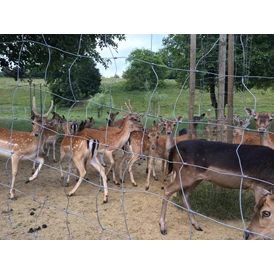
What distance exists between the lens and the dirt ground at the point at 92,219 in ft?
12.6

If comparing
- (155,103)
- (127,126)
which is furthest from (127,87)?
(127,126)

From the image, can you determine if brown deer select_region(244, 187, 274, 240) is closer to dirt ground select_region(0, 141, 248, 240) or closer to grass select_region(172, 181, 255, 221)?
dirt ground select_region(0, 141, 248, 240)

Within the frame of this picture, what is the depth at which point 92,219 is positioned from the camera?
4.34m

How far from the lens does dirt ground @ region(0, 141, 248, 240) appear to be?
385cm

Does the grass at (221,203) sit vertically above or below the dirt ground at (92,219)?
above

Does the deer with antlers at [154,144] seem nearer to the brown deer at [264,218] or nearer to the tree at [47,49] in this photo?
the tree at [47,49]

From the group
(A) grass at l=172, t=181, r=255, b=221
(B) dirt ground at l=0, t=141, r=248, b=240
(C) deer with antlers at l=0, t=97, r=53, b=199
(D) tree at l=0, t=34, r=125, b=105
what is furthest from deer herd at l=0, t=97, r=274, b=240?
(D) tree at l=0, t=34, r=125, b=105

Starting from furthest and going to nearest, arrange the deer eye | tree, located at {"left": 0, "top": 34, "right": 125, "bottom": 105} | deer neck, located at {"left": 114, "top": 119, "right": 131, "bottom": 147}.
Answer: tree, located at {"left": 0, "top": 34, "right": 125, "bottom": 105} < deer neck, located at {"left": 114, "top": 119, "right": 131, "bottom": 147} < the deer eye

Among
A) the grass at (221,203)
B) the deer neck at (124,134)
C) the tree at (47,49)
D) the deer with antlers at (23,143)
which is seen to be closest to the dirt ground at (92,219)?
the grass at (221,203)

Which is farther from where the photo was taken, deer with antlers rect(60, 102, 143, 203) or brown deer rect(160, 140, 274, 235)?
deer with antlers rect(60, 102, 143, 203)

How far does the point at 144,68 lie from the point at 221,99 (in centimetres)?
1462

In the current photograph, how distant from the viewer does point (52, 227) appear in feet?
13.2

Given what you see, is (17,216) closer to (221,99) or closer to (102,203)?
(102,203)

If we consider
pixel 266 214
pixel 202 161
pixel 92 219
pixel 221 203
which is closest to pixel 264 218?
pixel 266 214
